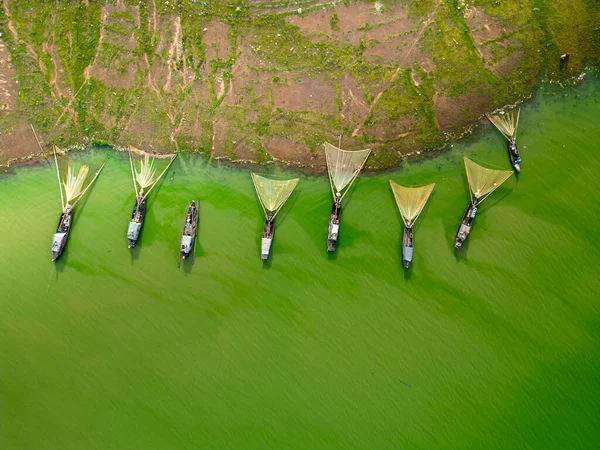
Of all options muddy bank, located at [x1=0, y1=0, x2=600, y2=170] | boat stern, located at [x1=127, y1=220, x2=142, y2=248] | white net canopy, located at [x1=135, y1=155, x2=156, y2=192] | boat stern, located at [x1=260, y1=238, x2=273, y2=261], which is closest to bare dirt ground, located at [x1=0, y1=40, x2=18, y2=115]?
muddy bank, located at [x1=0, y1=0, x2=600, y2=170]

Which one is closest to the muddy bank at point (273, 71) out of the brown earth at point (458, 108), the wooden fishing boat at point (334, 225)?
the brown earth at point (458, 108)

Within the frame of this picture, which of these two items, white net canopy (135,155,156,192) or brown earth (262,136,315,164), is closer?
brown earth (262,136,315,164)

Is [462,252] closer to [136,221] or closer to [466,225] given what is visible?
[466,225]

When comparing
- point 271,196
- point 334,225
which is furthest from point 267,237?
point 334,225

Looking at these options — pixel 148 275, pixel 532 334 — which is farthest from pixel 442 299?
pixel 148 275

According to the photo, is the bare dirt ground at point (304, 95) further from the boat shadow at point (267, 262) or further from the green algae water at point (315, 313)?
the boat shadow at point (267, 262)

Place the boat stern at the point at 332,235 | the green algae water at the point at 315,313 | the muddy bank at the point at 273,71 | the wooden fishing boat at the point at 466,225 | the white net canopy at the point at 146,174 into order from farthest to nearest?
the white net canopy at the point at 146,174
the muddy bank at the point at 273,71
the boat stern at the point at 332,235
the wooden fishing boat at the point at 466,225
the green algae water at the point at 315,313

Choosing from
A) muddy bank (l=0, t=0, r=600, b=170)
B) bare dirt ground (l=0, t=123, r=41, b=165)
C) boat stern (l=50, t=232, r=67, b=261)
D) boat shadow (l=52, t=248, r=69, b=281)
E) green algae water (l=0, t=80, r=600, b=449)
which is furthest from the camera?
bare dirt ground (l=0, t=123, r=41, b=165)

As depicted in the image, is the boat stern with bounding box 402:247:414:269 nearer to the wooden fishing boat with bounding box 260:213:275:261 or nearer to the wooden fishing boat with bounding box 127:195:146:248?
the wooden fishing boat with bounding box 260:213:275:261
